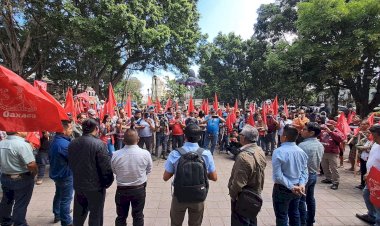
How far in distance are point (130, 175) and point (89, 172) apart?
529 mm

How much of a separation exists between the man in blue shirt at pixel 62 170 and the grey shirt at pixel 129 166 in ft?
3.62

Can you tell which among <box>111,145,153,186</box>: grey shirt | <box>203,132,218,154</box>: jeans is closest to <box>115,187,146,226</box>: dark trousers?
<box>111,145,153,186</box>: grey shirt

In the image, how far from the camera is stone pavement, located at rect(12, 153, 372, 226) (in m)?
5.38

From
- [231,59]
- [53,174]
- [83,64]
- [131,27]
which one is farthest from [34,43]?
[231,59]

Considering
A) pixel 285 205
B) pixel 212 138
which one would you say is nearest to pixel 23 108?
pixel 285 205

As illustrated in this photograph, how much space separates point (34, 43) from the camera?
20.7 meters

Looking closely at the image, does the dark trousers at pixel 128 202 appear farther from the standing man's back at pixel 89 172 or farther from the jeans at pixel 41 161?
the jeans at pixel 41 161

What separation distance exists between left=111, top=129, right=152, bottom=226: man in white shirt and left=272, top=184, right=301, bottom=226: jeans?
1912mm

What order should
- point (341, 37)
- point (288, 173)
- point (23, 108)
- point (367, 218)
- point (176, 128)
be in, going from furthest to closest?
point (341, 37) < point (176, 128) < point (367, 218) < point (288, 173) < point (23, 108)

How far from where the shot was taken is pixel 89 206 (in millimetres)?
3979

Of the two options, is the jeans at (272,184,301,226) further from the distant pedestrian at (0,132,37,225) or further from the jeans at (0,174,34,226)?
the jeans at (0,174,34,226)

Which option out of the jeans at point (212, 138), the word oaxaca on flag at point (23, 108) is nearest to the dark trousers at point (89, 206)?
the word oaxaca on flag at point (23, 108)

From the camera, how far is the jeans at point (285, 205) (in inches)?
162

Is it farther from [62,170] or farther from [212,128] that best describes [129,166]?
[212,128]
